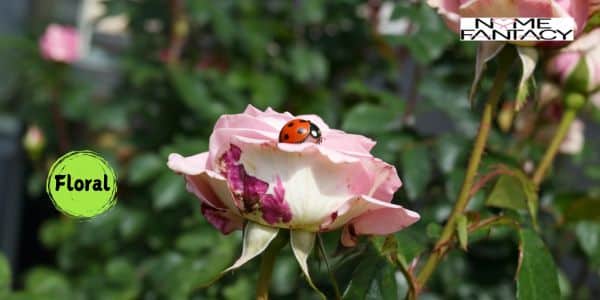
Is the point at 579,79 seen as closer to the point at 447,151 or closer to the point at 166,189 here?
the point at 447,151

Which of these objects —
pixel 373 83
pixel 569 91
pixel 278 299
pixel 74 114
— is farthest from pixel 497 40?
pixel 74 114

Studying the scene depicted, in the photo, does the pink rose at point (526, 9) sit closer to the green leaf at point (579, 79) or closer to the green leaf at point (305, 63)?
the green leaf at point (579, 79)

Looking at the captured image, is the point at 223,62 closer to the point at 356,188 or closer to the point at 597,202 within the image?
the point at 597,202

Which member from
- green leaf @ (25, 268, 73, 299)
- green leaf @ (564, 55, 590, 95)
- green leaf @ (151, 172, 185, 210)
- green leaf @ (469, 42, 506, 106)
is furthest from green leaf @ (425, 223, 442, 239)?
green leaf @ (151, 172, 185, 210)

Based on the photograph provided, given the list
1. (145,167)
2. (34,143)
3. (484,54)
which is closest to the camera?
(484,54)

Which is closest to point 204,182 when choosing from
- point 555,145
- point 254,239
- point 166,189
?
point 254,239
